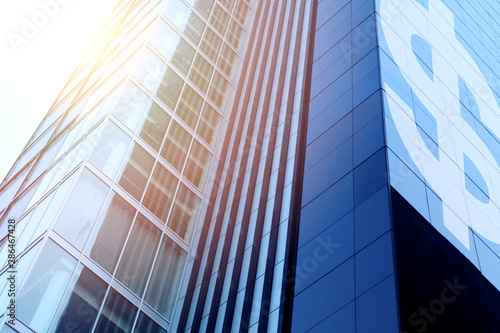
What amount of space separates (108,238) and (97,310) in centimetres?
332

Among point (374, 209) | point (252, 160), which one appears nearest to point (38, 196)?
point (252, 160)

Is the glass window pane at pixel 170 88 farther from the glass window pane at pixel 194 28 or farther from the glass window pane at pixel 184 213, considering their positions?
the glass window pane at pixel 184 213

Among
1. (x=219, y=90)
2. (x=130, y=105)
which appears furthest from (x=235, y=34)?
(x=130, y=105)

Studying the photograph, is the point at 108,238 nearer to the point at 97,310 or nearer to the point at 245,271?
the point at 97,310

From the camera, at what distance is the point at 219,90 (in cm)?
3594

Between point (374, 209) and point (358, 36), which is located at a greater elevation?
point (358, 36)

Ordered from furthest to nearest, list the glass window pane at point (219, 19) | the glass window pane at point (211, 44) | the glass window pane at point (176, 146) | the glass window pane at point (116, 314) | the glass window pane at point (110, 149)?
the glass window pane at point (219, 19) < the glass window pane at point (211, 44) < the glass window pane at point (176, 146) < the glass window pane at point (110, 149) < the glass window pane at point (116, 314)

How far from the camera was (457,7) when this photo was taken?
39.0 meters

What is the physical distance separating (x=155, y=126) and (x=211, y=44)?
32.6 feet

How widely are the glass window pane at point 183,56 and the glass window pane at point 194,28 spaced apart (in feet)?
3.14

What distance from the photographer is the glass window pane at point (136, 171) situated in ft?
87.8

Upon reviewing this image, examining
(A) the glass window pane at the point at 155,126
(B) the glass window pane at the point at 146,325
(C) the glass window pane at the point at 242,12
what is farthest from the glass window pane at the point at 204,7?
(B) the glass window pane at the point at 146,325

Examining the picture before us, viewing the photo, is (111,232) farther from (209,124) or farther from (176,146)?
(209,124)

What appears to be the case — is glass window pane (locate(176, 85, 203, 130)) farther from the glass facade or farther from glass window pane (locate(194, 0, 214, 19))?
glass window pane (locate(194, 0, 214, 19))
